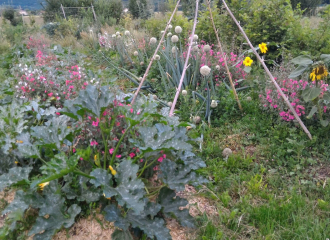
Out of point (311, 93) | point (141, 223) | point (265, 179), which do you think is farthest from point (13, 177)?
point (311, 93)

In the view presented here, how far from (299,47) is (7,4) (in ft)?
72.5

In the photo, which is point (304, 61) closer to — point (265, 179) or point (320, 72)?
point (320, 72)

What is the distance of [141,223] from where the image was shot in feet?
4.94

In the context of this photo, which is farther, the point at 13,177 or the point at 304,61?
the point at 304,61

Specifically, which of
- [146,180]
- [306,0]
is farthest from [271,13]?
[306,0]

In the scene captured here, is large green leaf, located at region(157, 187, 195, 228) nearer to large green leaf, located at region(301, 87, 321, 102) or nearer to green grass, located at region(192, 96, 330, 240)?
green grass, located at region(192, 96, 330, 240)

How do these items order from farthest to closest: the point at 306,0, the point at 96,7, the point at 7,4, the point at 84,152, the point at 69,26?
the point at 7,4 → the point at 306,0 → the point at 96,7 → the point at 69,26 → the point at 84,152

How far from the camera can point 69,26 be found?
9.80 metres

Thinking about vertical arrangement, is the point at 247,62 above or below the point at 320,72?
below

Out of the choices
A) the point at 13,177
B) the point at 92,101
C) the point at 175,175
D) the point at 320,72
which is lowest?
the point at 175,175

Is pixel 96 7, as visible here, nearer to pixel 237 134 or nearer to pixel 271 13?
pixel 271 13

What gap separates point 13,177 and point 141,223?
828 millimetres

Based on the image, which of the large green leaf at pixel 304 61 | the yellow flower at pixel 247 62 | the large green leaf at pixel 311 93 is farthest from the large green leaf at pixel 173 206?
the yellow flower at pixel 247 62

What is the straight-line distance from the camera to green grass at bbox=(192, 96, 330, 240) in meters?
1.73
